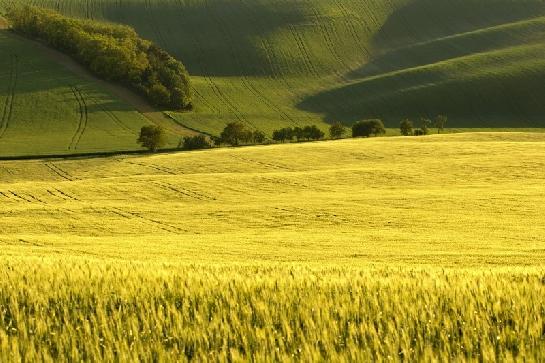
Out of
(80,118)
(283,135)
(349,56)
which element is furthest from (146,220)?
(349,56)

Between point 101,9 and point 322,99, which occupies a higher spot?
point 101,9

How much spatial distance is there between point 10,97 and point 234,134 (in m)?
39.5

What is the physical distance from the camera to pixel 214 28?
142m

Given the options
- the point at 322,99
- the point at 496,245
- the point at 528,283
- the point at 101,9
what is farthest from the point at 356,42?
the point at 528,283

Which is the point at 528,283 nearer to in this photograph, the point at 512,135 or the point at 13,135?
Answer: the point at 512,135

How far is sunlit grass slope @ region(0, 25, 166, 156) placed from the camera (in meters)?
76.3

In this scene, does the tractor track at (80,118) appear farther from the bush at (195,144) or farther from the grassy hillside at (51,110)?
the bush at (195,144)

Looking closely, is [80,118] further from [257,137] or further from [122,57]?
[257,137]

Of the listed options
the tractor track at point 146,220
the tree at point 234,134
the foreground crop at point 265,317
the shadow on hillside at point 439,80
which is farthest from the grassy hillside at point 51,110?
the foreground crop at point 265,317

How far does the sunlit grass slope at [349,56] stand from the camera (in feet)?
360

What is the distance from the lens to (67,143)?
76812 millimetres

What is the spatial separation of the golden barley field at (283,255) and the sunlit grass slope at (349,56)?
45442 millimetres

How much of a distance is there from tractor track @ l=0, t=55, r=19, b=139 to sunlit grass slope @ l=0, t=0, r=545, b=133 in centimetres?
2171

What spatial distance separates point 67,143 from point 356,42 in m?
84.1
